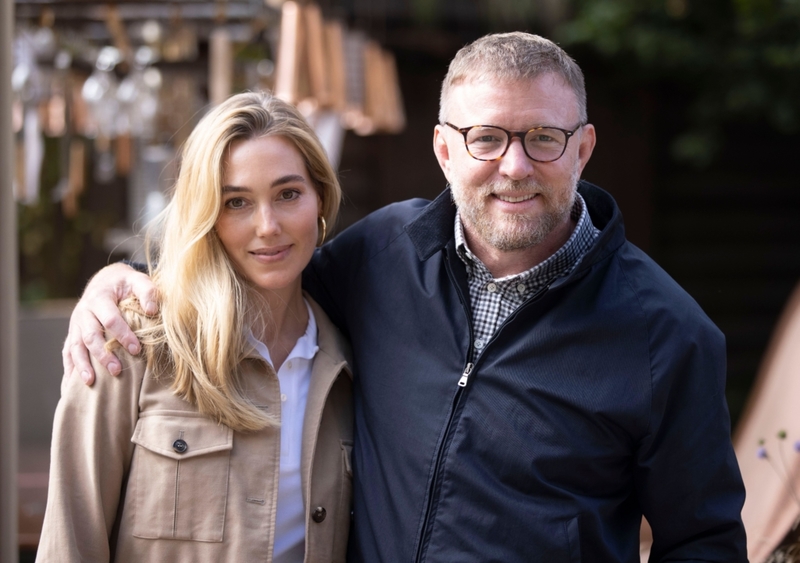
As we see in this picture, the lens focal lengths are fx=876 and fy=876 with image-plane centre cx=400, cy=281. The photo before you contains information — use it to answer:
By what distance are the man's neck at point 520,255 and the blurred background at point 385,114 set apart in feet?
3.77

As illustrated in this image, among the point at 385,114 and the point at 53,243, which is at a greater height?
the point at 385,114

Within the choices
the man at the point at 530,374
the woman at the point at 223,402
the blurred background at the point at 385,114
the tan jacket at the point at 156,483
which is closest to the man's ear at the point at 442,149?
the man at the point at 530,374

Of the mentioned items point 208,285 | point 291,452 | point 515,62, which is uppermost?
point 515,62

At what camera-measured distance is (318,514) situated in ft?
6.10

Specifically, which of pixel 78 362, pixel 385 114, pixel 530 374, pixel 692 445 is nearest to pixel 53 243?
pixel 385 114

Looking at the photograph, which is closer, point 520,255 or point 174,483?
point 174,483

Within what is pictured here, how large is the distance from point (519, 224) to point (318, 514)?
2.44ft

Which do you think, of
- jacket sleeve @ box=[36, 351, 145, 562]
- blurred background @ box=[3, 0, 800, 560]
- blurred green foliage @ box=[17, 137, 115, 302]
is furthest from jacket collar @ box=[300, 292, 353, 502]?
blurred green foliage @ box=[17, 137, 115, 302]

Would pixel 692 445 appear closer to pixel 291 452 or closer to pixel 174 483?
pixel 291 452

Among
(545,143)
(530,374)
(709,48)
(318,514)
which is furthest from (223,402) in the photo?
(709,48)

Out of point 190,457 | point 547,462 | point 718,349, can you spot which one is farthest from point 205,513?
point 718,349

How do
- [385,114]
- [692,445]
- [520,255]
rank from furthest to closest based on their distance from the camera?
[385,114]
[520,255]
[692,445]

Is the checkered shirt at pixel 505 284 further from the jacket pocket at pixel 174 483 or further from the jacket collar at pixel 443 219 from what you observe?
the jacket pocket at pixel 174 483

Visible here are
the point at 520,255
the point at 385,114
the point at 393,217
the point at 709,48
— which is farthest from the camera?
the point at 709,48
